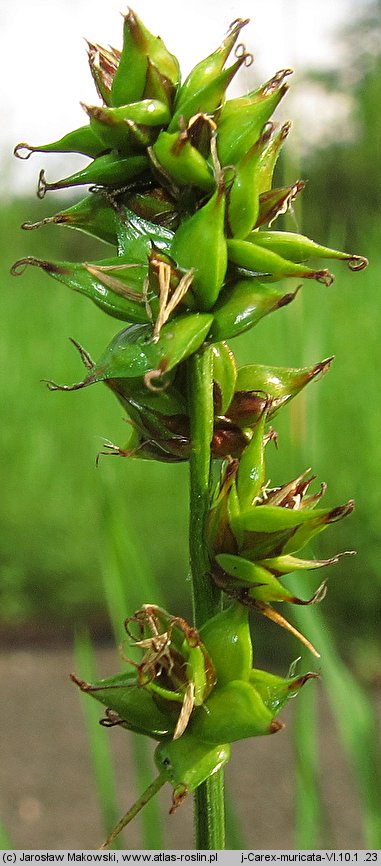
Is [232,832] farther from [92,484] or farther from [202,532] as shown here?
[92,484]

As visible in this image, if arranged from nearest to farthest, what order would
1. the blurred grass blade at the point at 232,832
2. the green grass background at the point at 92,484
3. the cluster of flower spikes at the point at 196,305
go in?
1. the cluster of flower spikes at the point at 196,305
2. the blurred grass blade at the point at 232,832
3. the green grass background at the point at 92,484

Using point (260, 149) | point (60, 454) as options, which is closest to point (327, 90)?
point (60, 454)

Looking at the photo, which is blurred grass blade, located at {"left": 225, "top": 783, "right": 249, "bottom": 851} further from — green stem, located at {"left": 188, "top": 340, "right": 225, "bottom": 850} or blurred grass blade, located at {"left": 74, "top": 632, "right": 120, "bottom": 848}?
green stem, located at {"left": 188, "top": 340, "right": 225, "bottom": 850}

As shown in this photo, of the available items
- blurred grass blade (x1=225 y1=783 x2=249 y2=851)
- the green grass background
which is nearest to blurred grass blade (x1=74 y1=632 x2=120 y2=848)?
blurred grass blade (x1=225 y1=783 x2=249 y2=851)

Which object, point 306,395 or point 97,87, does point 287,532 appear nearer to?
point 97,87

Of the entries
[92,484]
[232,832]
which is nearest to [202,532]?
[232,832]

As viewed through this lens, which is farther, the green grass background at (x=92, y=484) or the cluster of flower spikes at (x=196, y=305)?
the green grass background at (x=92, y=484)

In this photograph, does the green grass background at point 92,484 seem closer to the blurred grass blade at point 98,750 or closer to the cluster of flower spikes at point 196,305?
the blurred grass blade at point 98,750

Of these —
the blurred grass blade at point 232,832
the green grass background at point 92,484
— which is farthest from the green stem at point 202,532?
the green grass background at point 92,484
